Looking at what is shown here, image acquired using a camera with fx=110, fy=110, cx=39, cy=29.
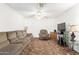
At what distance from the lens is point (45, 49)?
1.79 metres

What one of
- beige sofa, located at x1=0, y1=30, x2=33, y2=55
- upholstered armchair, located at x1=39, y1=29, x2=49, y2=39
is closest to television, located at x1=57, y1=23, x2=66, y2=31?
upholstered armchair, located at x1=39, y1=29, x2=49, y2=39

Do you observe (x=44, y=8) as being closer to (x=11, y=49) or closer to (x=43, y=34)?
(x=43, y=34)

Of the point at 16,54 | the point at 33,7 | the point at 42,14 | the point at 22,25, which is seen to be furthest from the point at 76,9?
the point at 16,54

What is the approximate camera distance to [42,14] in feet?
5.98

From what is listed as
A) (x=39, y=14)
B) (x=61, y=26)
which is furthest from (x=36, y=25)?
(x=61, y=26)

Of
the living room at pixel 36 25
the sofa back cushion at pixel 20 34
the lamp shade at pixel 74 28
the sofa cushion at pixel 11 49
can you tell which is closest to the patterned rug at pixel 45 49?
the living room at pixel 36 25

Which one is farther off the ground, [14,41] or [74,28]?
[74,28]

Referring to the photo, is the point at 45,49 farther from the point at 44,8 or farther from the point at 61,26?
the point at 44,8

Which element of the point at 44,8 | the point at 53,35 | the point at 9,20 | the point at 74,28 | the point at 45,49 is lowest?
the point at 45,49

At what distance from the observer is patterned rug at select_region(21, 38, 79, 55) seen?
1722mm

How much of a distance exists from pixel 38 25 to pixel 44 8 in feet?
0.98

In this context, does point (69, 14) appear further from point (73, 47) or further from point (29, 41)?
point (29, 41)

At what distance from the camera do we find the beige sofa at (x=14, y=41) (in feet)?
5.77

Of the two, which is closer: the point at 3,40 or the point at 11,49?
the point at 11,49
